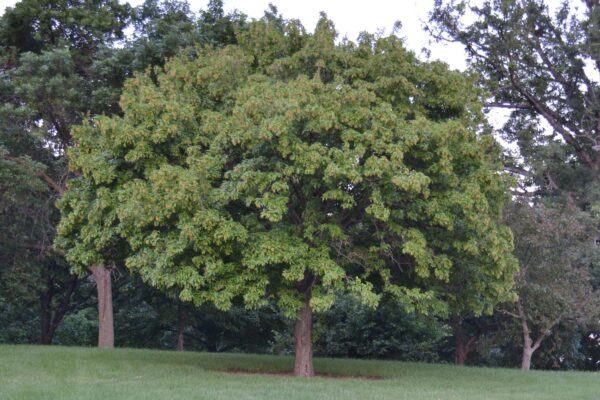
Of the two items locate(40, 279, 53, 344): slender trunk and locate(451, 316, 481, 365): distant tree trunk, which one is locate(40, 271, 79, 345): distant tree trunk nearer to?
locate(40, 279, 53, 344): slender trunk

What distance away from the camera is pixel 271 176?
1309cm

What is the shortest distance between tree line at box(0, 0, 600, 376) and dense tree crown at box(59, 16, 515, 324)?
0.15 ft

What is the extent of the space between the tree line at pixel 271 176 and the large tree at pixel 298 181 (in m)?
0.05

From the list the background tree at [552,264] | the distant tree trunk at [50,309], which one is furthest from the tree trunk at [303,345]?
the distant tree trunk at [50,309]

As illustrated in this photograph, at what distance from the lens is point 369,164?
510 inches

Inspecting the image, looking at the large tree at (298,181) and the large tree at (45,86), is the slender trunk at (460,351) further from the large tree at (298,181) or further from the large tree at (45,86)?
the large tree at (45,86)

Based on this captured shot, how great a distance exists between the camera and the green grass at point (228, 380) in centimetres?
1219

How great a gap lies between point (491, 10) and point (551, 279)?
1099 centimetres

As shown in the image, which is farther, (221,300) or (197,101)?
(197,101)

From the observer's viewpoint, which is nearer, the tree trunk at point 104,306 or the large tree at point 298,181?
the large tree at point 298,181

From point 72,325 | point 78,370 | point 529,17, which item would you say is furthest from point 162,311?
point 529,17

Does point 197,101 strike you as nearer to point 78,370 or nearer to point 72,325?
point 78,370

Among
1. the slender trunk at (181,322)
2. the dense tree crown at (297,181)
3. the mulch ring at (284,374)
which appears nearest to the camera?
the dense tree crown at (297,181)

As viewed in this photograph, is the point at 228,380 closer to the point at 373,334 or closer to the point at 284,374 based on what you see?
the point at 284,374
